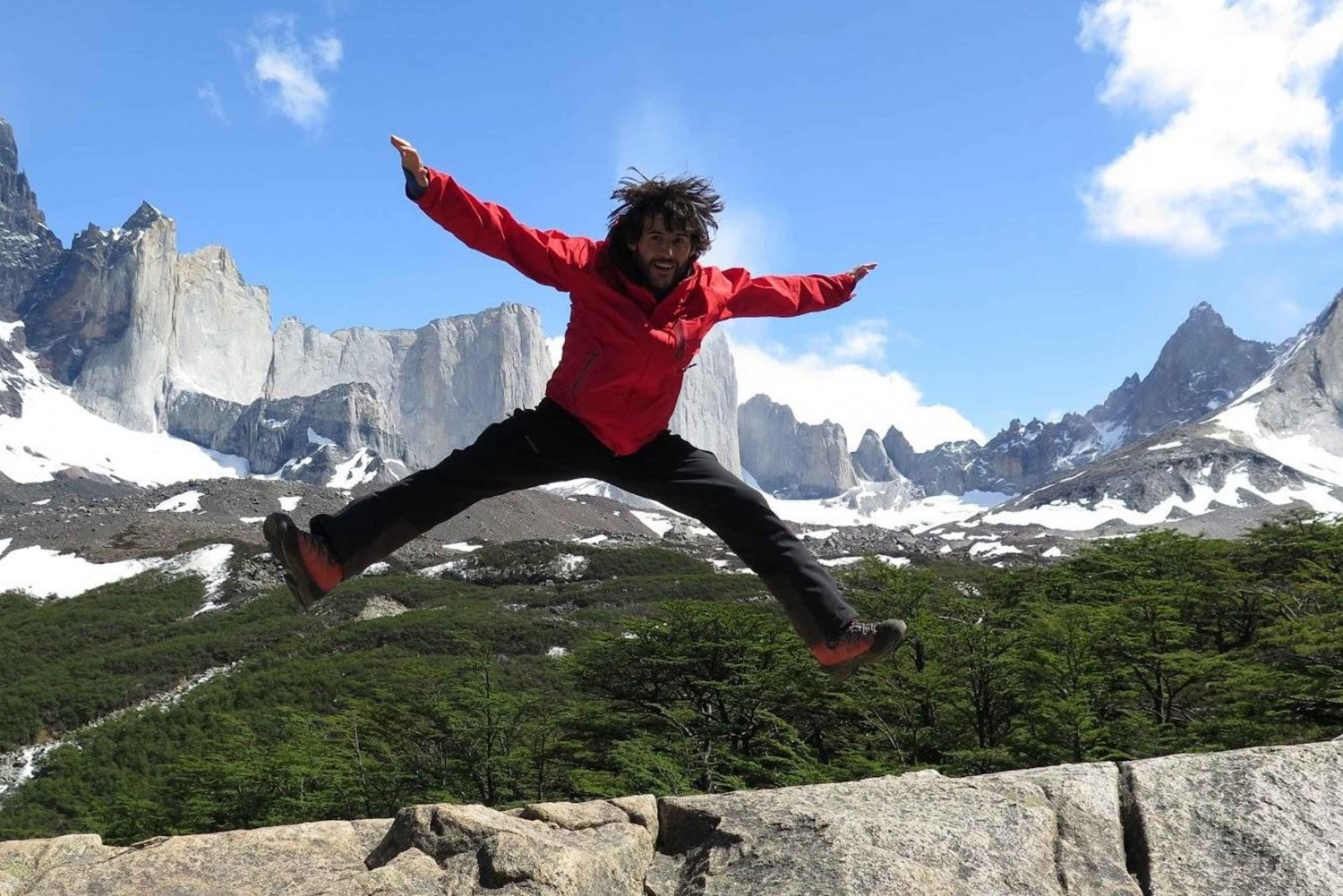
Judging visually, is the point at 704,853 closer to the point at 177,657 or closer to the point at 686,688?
the point at 686,688

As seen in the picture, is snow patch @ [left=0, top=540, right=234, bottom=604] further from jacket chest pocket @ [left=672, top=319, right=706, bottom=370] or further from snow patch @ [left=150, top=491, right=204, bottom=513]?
jacket chest pocket @ [left=672, top=319, right=706, bottom=370]

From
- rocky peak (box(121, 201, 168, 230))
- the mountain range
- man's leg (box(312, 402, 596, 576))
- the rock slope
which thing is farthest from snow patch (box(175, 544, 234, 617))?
rocky peak (box(121, 201, 168, 230))

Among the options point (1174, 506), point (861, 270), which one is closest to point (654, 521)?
point (1174, 506)

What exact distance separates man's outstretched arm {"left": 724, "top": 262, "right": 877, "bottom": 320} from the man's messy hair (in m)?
0.35

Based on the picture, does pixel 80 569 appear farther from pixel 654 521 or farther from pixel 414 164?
pixel 654 521

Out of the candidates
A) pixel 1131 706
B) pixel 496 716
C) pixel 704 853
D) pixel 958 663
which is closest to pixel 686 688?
pixel 496 716

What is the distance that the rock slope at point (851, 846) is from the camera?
436 cm

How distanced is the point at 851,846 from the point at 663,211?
3005mm

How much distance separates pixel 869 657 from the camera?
477 centimetres

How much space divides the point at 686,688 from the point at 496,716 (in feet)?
9.62

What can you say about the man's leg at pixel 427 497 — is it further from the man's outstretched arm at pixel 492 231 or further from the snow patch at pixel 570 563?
the snow patch at pixel 570 563

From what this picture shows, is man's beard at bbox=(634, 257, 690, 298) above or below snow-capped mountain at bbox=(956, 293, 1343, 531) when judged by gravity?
below

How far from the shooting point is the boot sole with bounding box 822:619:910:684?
15.4ft

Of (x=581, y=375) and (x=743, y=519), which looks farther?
(x=743, y=519)
